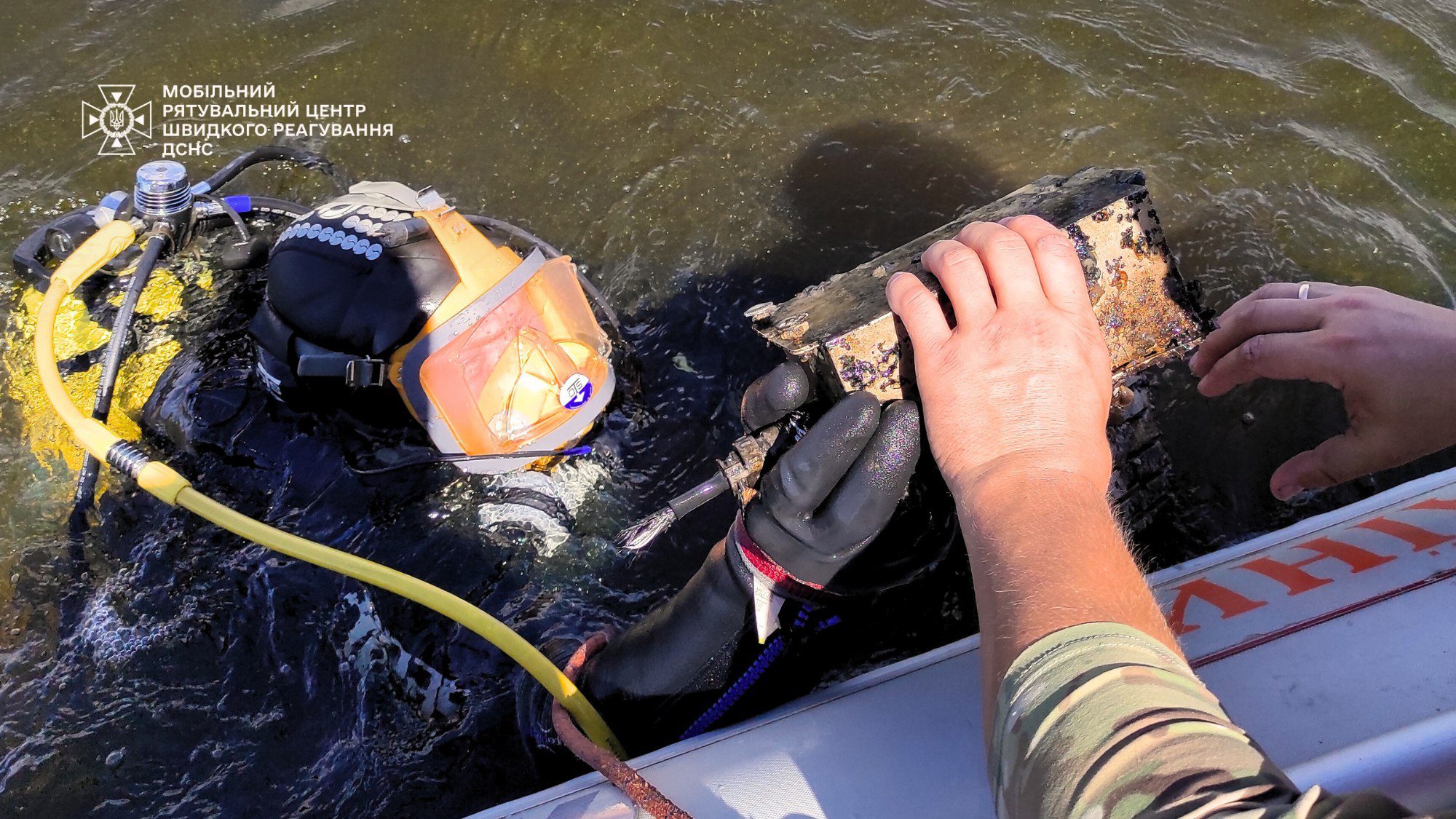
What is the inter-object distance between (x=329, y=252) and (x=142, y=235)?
813 millimetres

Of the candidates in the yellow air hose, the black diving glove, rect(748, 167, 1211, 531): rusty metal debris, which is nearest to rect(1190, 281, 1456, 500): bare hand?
rect(748, 167, 1211, 531): rusty metal debris

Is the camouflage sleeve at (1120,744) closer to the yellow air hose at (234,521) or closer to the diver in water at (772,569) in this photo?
the diver in water at (772,569)

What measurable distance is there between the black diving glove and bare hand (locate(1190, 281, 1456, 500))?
76 cm

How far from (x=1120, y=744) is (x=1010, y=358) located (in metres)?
0.64

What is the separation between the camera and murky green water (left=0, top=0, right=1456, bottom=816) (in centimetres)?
232

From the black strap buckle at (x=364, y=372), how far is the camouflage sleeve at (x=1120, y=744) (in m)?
1.72

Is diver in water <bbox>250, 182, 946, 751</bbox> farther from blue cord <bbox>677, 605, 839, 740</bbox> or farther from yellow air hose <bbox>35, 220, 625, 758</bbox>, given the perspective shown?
yellow air hose <bbox>35, 220, 625, 758</bbox>

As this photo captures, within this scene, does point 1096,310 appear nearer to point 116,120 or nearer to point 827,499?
point 827,499

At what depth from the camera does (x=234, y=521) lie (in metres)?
2.12

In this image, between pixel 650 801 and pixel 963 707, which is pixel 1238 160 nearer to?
Result: pixel 963 707

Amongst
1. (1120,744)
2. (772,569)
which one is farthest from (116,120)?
(1120,744)

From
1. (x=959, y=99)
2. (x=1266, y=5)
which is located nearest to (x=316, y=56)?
(x=959, y=99)

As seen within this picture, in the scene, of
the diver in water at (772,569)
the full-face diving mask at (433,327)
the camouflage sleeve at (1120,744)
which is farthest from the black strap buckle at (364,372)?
the camouflage sleeve at (1120,744)

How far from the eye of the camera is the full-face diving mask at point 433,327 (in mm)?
2209
